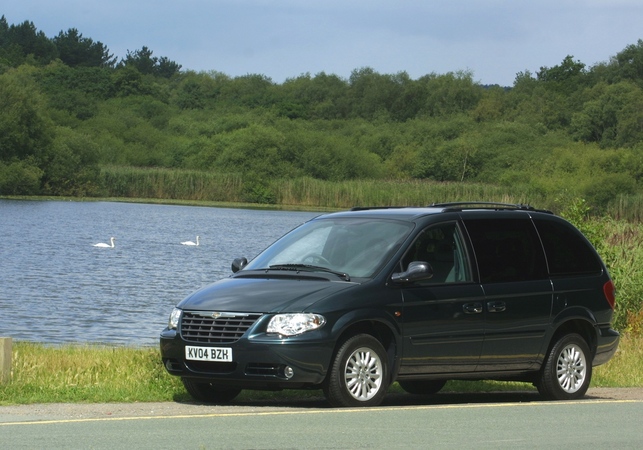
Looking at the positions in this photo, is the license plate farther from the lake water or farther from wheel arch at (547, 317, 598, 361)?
the lake water

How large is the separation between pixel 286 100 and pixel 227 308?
15301 centimetres

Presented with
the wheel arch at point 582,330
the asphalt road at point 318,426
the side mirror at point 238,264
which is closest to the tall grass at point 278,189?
the wheel arch at point 582,330

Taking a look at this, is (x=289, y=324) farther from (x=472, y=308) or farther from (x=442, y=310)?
(x=472, y=308)

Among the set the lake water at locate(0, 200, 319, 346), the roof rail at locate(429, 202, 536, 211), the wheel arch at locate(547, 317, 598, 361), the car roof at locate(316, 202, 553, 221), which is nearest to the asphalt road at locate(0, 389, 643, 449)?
the wheel arch at locate(547, 317, 598, 361)

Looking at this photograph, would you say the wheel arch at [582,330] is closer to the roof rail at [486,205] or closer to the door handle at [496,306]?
the door handle at [496,306]

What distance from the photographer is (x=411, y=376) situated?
39.2 ft

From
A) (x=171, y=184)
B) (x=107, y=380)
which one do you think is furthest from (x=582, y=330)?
(x=171, y=184)

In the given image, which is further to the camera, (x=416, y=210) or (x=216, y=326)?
(x=416, y=210)

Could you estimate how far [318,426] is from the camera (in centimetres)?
1003

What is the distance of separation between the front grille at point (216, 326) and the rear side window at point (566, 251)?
3.71m

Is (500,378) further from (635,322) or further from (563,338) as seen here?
(635,322)

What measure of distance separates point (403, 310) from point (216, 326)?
5.81ft

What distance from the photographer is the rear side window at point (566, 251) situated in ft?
43.8

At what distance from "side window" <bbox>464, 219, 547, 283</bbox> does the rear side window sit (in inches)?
5.8
